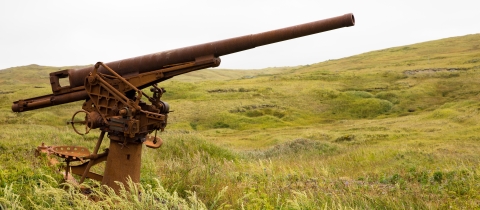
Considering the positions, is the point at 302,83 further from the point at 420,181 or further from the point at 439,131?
the point at 420,181

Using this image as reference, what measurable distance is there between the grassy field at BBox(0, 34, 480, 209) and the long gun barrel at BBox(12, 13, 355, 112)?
115cm

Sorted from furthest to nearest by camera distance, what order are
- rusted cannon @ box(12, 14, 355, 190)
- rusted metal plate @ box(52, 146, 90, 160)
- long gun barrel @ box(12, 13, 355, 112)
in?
rusted metal plate @ box(52, 146, 90, 160)
rusted cannon @ box(12, 14, 355, 190)
long gun barrel @ box(12, 13, 355, 112)

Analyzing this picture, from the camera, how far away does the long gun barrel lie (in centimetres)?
566

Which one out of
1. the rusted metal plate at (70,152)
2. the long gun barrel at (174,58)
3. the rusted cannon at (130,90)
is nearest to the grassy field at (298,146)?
the rusted metal plate at (70,152)

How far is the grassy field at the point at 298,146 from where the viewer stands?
5.21m

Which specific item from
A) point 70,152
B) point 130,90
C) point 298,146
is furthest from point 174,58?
point 298,146

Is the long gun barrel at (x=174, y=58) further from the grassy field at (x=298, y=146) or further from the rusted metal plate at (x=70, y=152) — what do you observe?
the grassy field at (x=298, y=146)

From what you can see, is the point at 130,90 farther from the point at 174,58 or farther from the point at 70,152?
the point at 70,152

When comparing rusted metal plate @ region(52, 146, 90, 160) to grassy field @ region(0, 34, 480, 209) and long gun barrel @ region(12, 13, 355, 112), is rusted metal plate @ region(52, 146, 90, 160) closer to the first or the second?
grassy field @ region(0, 34, 480, 209)

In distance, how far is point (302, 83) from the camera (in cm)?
5081

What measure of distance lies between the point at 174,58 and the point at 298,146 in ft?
43.0

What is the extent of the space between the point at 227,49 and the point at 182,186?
2201 mm

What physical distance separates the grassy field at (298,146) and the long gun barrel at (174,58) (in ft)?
3.76

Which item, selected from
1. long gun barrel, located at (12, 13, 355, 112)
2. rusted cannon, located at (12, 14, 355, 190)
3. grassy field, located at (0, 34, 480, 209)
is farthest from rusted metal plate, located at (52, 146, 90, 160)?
→ long gun barrel, located at (12, 13, 355, 112)
